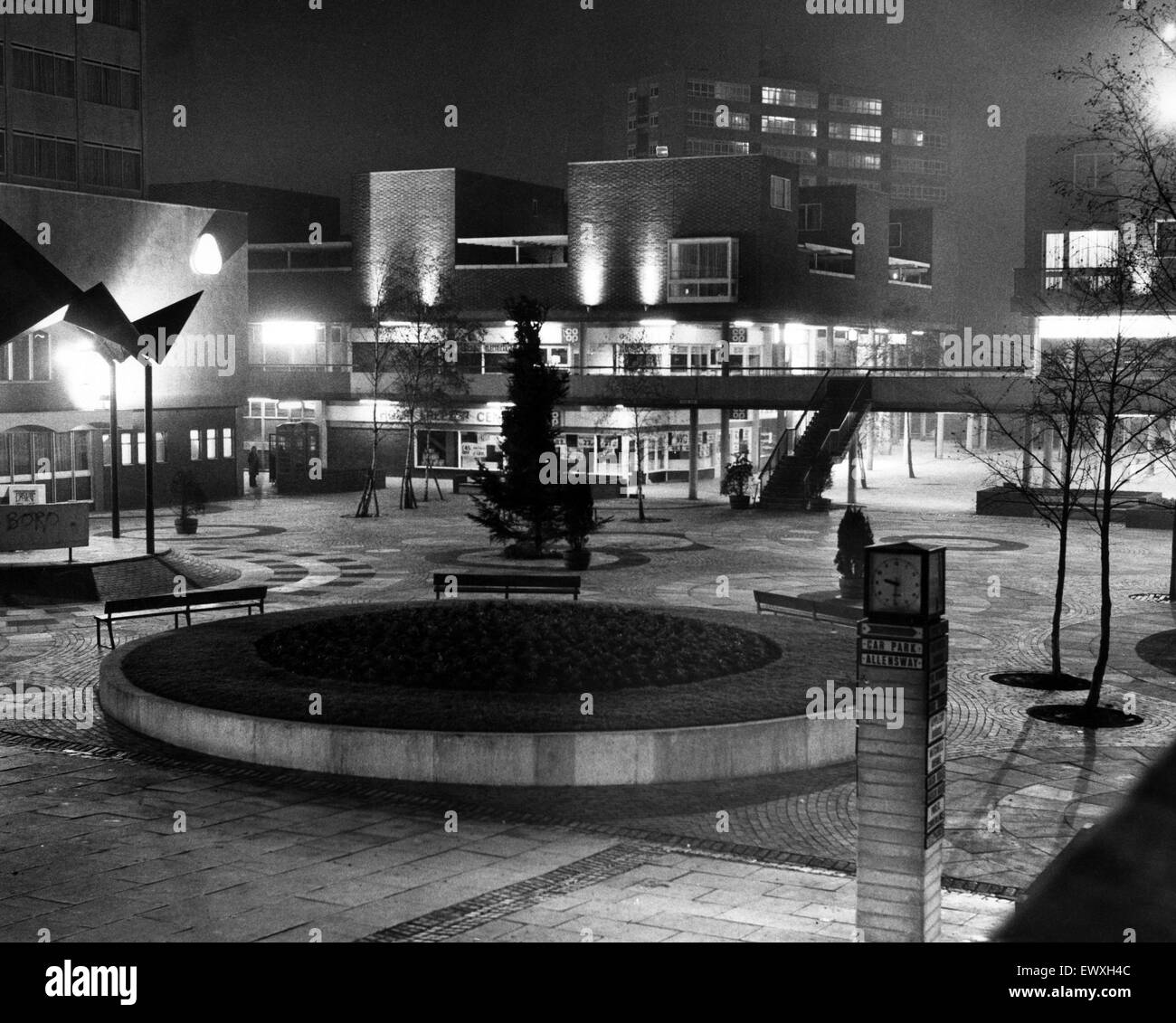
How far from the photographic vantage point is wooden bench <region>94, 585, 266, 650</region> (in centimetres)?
2167

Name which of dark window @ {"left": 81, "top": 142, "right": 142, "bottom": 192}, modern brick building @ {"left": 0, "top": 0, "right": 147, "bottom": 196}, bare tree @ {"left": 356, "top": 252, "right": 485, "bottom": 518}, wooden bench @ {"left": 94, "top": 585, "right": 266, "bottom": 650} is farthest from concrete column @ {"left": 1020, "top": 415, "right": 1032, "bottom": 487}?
modern brick building @ {"left": 0, "top": 0, "right": 147, "bottom": 196}

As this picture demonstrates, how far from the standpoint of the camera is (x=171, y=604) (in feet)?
73.3

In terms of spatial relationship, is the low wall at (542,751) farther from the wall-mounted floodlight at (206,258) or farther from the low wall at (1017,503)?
the wall-mounted floodlight at (206,258)

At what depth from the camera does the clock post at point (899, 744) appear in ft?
29.8

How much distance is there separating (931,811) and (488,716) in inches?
248

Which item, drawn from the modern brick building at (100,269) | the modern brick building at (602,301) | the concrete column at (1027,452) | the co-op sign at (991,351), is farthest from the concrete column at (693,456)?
the modern brick building at (100,269)

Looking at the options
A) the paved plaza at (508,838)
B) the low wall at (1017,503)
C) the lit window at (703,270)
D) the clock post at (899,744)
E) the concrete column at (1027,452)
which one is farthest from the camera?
the lit window at (703,270)

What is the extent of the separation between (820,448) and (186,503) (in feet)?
64.9

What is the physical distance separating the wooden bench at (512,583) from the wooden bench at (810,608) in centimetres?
292

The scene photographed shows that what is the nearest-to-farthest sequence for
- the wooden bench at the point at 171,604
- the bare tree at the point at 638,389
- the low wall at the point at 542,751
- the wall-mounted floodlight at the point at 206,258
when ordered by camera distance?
the low wall at the point at 542,751 < the wooden bench at the point at 171,604 < the bare tree at the point at 638,389 < the wall-mounted floodlight at the point at 206,258

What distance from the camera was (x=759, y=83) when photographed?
6156 inches

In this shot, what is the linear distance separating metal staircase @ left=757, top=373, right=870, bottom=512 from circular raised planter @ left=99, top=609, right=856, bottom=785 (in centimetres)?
3275
